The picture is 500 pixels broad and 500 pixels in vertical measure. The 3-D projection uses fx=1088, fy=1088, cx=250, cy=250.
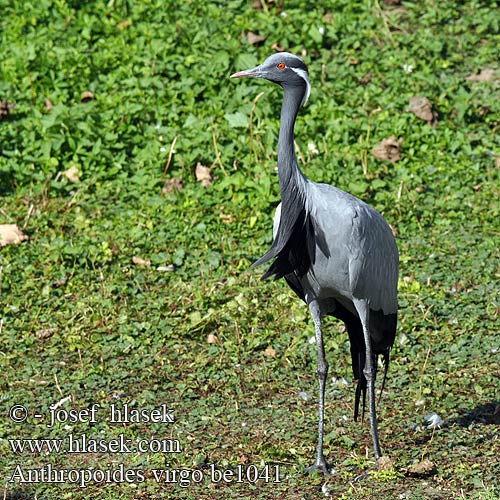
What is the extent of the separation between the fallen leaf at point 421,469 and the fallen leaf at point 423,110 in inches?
170

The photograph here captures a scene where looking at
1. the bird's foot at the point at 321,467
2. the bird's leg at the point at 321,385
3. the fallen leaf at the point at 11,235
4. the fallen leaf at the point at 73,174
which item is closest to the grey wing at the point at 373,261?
the bird's leg at the point at 321,385

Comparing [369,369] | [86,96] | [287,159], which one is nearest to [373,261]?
[369,369]

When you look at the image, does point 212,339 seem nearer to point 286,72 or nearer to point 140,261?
point 140,261

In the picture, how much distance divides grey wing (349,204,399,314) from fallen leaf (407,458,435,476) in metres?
0.95

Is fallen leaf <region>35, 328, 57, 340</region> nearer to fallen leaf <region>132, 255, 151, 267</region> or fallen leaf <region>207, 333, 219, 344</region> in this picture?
fallen leaf <region>132, 255, 151, 267</region>

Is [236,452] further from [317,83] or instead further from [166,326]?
[317,83]

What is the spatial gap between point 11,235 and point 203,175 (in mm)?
1622

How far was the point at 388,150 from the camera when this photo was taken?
904cm

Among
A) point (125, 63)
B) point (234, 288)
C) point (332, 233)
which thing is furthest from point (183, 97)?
point (332, 233)

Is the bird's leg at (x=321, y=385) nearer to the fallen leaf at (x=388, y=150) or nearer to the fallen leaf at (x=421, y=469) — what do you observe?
the fallen leaf at (x=421, y=469)

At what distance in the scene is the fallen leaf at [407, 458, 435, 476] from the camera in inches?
221

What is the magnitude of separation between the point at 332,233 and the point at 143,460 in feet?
5.39

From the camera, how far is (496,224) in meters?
8.34

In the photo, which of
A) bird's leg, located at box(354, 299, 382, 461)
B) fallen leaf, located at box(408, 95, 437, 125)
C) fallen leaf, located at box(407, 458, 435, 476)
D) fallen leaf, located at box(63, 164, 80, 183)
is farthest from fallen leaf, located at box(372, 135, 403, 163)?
fallen leaf, located at box(407, 458, 435, 476)
